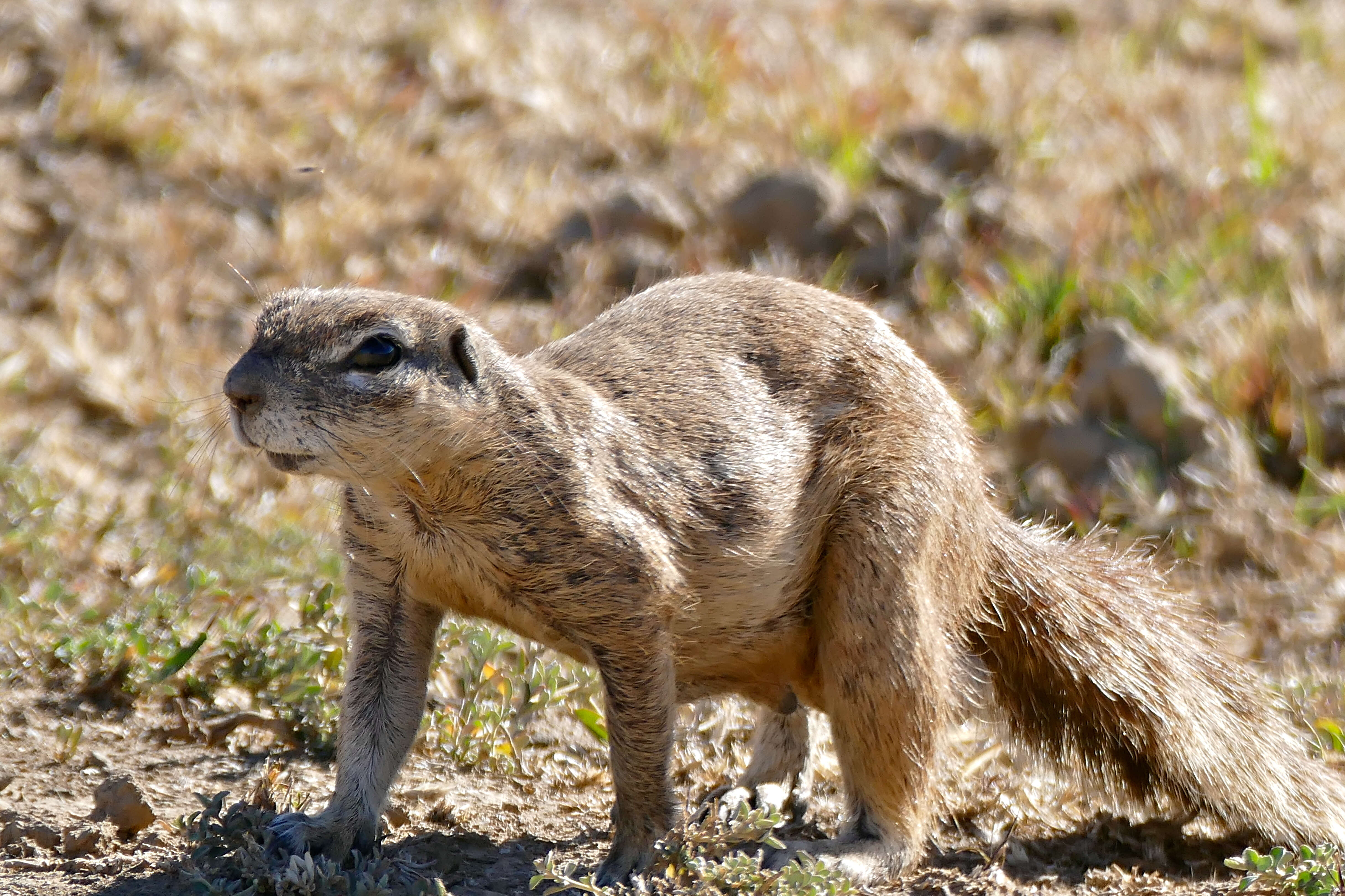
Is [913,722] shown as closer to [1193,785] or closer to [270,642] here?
[1193,785]

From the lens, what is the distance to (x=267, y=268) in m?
7.36

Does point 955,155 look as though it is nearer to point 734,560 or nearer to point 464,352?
point 734,560

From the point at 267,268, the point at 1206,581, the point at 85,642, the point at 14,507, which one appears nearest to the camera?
the point at 85,642

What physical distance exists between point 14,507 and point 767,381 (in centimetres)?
289

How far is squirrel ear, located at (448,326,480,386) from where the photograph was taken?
149 inches

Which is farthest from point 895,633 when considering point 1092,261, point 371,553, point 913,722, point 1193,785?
point 1092,261

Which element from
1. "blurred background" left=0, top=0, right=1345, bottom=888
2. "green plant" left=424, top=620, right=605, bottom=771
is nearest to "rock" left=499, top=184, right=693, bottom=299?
"blurred background" left=0, top=0, right=1345, bottom=888

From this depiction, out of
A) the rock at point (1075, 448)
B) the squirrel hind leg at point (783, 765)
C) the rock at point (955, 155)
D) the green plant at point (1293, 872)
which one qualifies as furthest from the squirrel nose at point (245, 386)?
the rock at point (955, 155)

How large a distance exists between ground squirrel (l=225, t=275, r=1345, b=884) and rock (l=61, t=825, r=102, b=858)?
0.48 metres

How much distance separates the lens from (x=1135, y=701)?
4.46 m

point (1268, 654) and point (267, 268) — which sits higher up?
point (267, 268)

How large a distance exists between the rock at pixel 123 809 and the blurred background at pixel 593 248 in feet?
1.55

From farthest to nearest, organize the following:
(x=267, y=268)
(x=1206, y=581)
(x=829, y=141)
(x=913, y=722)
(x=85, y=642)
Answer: (x=829, y=141), (x=267, y=268), (x=1206, y=581), (x=85, y=642), (x=913, y=722)

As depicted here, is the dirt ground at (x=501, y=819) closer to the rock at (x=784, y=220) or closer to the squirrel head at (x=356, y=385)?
the squirrel head at (x=356, y=385)
